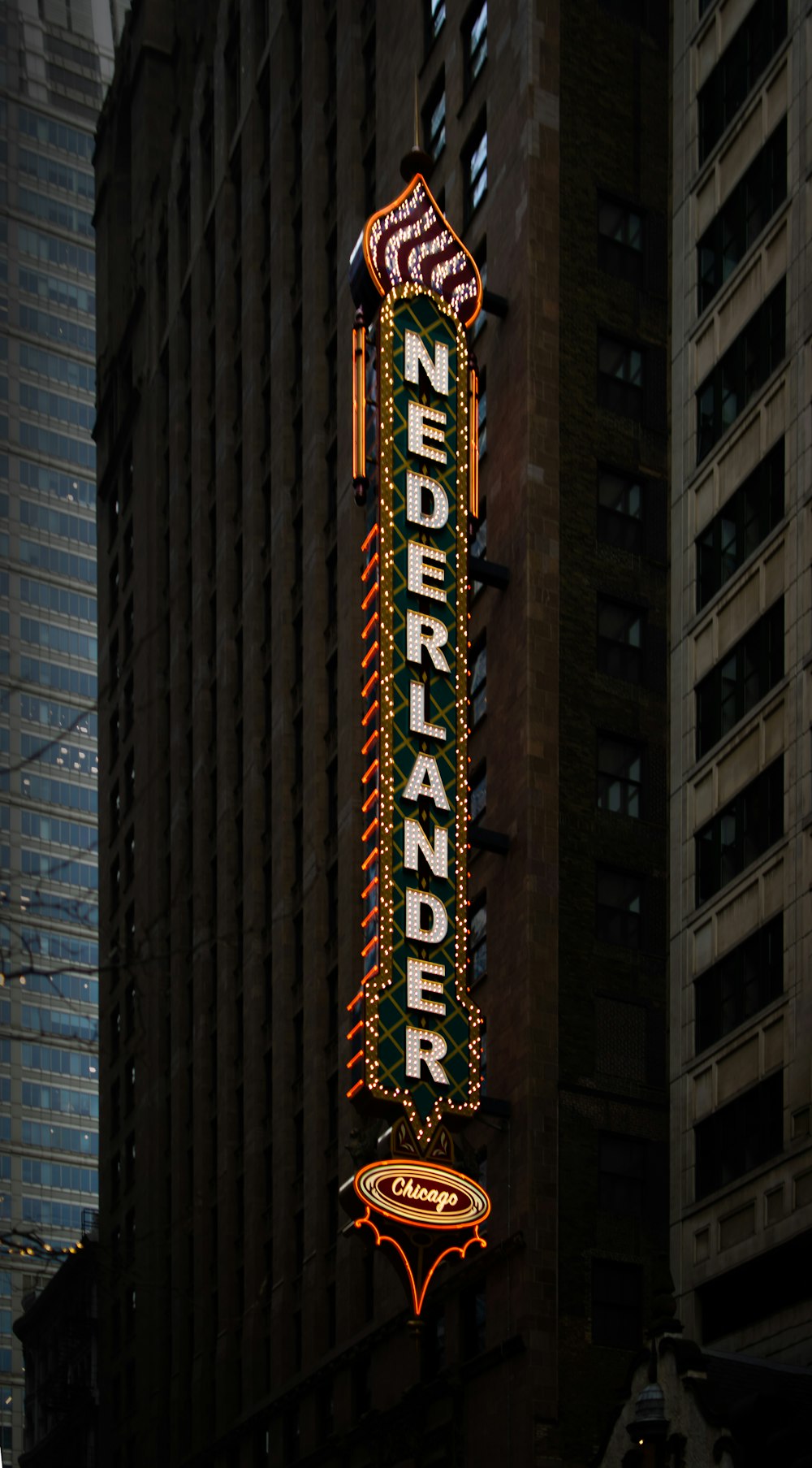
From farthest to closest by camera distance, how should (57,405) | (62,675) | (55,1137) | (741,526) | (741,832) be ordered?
(57,405) < (55,1137) < (62,675) < (741,526) < (741,832)

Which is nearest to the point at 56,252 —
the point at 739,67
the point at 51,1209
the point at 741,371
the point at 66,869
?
the point at 66,869

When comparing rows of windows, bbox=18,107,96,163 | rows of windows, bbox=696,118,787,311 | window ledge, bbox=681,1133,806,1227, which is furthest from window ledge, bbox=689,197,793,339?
rows of windows, bbox=18,107,96,163

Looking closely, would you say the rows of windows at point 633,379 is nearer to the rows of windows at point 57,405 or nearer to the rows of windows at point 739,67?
the rows of windows at point 739,67

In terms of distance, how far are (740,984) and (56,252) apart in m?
153

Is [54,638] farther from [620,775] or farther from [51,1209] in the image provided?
[620,775]

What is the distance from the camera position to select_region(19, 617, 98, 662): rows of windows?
174375 mm

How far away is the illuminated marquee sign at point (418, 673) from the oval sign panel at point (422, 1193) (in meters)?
0.81

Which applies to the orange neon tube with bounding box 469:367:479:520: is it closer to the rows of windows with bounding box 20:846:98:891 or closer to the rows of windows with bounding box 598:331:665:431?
the rows of windows with bounding box 598:331:665:431

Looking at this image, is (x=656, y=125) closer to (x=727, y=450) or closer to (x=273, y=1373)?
(x=727, y=450)

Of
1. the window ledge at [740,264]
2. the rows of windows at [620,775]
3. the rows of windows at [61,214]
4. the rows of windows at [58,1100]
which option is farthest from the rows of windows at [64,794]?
the window ledge at [740,264]

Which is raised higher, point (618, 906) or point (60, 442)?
point (60, 442)

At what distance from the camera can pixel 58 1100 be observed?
174 m

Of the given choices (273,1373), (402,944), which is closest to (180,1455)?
(273,1373)

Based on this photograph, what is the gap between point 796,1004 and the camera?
136ft
